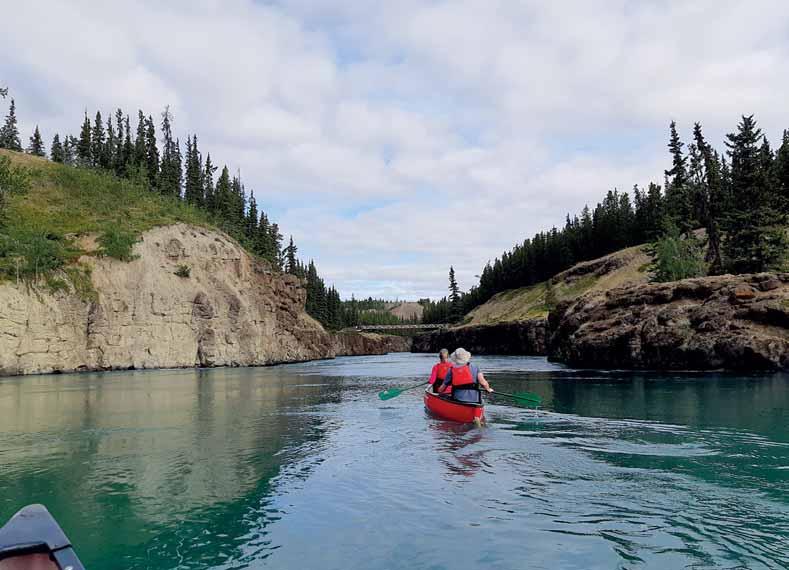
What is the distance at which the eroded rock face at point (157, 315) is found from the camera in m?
52.7

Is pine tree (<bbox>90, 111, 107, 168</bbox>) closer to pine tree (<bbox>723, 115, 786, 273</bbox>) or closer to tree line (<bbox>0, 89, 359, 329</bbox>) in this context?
tree line (<bbox>0, 89, 359, 329</bbox>)

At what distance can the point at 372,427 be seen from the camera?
64.6 ft

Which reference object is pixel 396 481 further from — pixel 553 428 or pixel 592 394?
pixel 592 394

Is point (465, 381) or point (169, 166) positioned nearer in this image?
point (465, 381)

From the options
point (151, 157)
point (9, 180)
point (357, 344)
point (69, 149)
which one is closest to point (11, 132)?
point (69, 149)

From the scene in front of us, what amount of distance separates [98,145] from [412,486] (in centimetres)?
12301

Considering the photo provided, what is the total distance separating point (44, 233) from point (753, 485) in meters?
66.7

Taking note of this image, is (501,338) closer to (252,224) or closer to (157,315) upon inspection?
(252,224)

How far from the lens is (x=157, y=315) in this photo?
63.9 meters

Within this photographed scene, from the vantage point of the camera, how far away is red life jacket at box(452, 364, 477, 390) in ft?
62.1

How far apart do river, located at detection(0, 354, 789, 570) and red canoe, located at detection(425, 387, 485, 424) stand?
496mm

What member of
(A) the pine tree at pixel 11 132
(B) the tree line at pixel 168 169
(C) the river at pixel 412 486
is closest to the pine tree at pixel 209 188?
(B) the tree line at pixel 168 169

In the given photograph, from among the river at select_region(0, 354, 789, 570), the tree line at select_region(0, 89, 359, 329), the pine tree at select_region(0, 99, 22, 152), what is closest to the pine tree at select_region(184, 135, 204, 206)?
the tree line at select_region(0, 89, 359, 329)

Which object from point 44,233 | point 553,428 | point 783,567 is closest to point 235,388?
point 553,428
